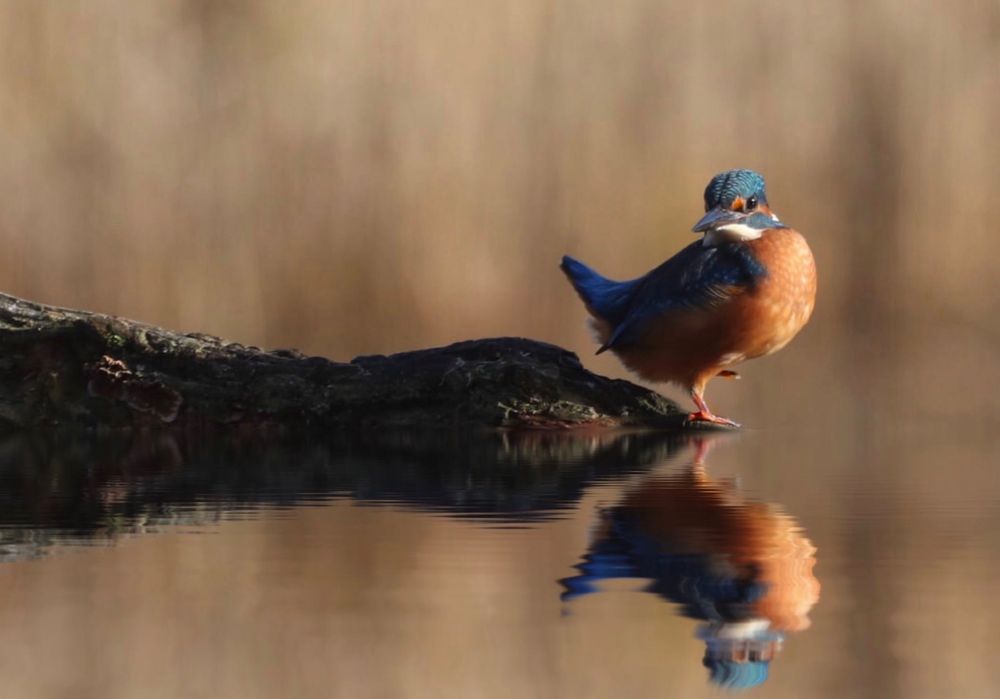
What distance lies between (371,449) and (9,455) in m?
1.01

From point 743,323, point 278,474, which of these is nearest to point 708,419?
point 743,323

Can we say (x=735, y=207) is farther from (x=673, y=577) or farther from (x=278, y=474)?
(x=673, y=577)

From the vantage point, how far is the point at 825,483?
3.44m

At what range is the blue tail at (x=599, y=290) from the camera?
206 inches

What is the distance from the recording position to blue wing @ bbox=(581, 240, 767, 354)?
4797mm

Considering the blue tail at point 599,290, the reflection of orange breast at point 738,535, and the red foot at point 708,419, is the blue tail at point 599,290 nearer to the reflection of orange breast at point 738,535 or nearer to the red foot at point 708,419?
the red foot at point 708,419

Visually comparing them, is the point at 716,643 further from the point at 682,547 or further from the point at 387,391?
the point at 387,391

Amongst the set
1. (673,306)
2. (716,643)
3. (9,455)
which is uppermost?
(673,306)

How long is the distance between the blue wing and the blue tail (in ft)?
0.56

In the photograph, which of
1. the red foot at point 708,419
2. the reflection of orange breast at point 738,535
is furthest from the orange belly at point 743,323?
the reflection of orange breast at point 738,535

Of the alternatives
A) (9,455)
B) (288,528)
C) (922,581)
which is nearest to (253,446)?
(9,455)

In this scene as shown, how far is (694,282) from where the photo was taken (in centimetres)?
482

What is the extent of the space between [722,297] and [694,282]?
10 centimetres

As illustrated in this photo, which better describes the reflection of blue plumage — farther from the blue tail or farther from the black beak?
the blue tail
